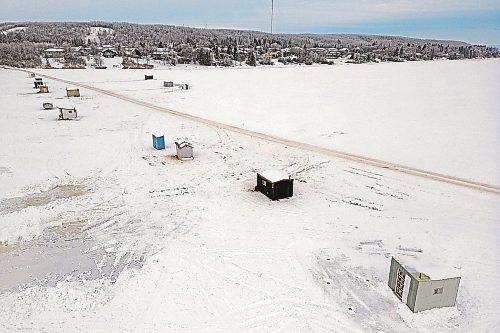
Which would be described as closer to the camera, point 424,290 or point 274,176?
point 424,290

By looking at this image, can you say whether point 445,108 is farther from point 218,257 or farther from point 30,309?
point 30,309

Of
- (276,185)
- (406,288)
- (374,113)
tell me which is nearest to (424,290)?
(406,288)

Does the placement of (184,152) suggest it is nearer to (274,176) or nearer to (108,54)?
(274,176)

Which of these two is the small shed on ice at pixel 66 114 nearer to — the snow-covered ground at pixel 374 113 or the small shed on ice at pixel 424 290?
the snow-covered ground at pixel 374 113

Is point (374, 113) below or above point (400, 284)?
above

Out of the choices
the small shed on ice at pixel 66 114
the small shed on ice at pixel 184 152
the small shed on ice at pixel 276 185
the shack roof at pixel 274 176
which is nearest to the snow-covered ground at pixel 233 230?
the small shed on ice at pixel 276 185

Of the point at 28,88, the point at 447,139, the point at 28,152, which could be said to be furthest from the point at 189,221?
the point at 28,88

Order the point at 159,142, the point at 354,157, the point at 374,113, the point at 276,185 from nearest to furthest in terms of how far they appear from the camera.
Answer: the point at 276,185, the point at 354,157, the point at 159,142, the point at 374,113

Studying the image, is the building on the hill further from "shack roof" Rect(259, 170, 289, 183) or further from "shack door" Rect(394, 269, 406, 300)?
"shack door" Rect(394, 269, 406, 300)

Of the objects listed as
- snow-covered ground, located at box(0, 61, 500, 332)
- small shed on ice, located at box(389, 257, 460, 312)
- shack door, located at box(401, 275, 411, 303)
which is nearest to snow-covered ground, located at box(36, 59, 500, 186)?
snow-covered ground, located at box(0, 61, 500, 332)
